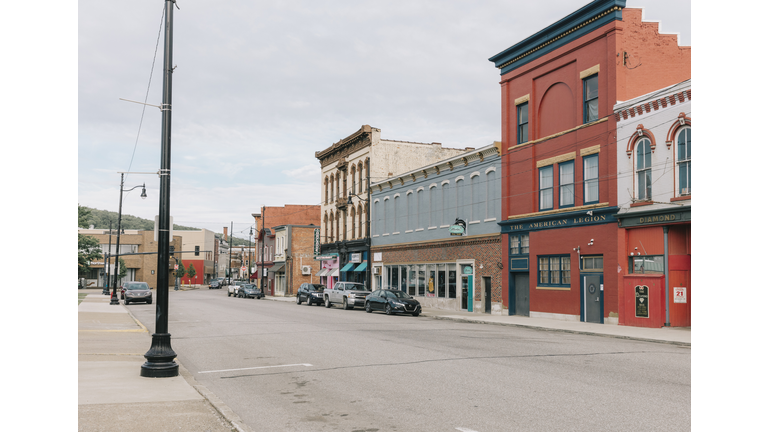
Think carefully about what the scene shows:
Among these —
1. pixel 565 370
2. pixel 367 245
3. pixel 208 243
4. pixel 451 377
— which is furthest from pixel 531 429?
pixel 208 243

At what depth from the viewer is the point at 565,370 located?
11320 mm

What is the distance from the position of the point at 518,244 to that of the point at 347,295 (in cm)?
1118

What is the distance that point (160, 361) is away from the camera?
10.4 metres

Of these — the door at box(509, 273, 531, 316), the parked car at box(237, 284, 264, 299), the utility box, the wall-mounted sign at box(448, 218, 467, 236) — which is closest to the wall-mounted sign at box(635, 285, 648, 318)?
the utility box

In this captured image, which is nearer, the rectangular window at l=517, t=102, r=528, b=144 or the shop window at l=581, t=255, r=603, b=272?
the shop window at l=581, t=255, r=603, b=272

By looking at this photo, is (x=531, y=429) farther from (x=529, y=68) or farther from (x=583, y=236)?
(x=529, y=68)

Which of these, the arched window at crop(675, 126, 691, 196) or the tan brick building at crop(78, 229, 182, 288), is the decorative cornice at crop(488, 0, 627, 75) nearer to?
the arched window at crop(675, 126, 691, 196)

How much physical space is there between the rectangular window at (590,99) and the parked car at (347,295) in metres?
16.5

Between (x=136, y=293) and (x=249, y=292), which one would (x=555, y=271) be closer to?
(x=136, y=293)

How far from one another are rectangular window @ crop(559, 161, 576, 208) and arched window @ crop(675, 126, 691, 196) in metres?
5.55

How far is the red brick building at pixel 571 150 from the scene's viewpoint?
2441 cm

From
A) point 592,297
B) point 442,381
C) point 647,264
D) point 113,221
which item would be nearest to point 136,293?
point 592,297

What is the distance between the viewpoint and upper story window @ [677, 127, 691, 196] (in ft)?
68.2

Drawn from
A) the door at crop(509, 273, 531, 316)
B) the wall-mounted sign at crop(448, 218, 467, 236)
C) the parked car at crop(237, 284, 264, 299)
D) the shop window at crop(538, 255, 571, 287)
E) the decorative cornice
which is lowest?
the parked car at crop(237, 284, 264, 299)
